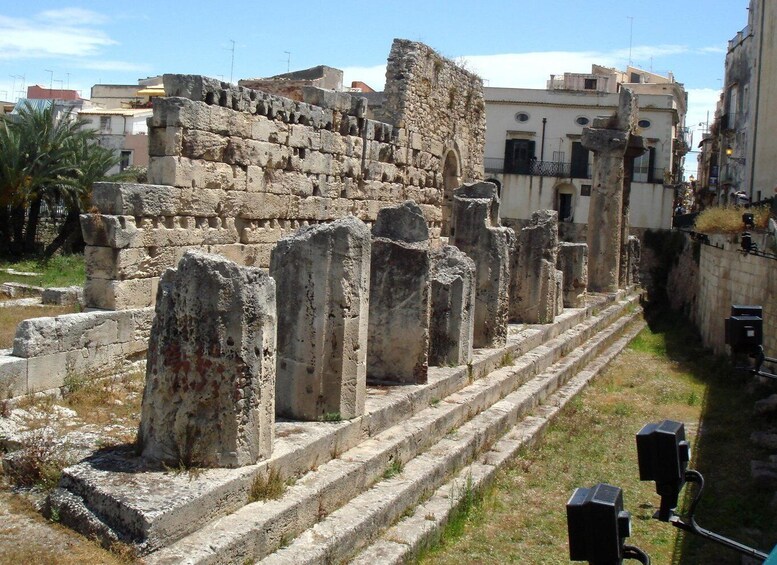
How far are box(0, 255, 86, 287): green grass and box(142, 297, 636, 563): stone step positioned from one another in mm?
8696

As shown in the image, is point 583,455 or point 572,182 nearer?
point 583,455

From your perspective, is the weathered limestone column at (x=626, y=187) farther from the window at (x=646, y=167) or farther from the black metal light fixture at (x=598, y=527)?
the black metal light fixture at (x=598, y=527)

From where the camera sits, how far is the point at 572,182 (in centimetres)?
3828

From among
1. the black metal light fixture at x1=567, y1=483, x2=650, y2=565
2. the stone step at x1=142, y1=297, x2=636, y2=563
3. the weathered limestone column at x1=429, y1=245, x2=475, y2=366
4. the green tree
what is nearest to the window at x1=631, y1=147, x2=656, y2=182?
the green tree

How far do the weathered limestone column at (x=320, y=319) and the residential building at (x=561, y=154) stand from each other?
31176 mm

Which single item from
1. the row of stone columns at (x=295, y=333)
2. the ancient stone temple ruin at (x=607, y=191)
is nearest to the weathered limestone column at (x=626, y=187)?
the ancient stone temple ruin at (x=607, y=191)

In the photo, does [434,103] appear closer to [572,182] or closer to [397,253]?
[397,253]

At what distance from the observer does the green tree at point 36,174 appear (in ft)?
63.8

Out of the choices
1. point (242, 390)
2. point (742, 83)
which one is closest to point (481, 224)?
point (242, 390)

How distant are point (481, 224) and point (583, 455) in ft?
10.6

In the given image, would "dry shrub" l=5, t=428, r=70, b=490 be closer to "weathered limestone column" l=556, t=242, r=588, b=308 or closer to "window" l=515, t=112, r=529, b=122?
"weathered limestone column" l=556, t=242, r=588, b=308

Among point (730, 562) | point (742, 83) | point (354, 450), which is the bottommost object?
point (730, 562)

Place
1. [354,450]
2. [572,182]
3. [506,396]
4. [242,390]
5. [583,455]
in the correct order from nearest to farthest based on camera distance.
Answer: [242,390] < [354,450] < [583,455] < [506,396] < [572,182]

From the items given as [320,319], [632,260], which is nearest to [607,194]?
[632,260]
